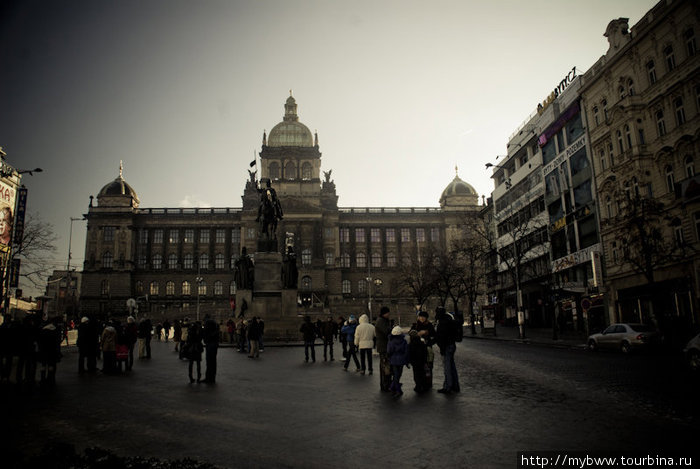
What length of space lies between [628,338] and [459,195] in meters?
81.2

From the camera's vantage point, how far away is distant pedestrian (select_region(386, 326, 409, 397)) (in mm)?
11781

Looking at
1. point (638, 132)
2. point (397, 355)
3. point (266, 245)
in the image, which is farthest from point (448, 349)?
point (638, 132)

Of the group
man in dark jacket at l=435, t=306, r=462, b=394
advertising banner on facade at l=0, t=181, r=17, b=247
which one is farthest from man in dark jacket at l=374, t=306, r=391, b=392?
advertising banner on facade at l=0, t=181, r=17, b=247

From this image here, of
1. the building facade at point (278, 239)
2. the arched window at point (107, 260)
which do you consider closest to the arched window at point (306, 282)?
the building facade at point (278, 239)

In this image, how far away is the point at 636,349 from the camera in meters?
22.7

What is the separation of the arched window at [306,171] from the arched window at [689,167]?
249ft

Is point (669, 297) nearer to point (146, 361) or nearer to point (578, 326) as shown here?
point (578, 326)

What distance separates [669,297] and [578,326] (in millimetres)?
12277

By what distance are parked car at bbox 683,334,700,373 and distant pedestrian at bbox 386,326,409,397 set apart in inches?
351

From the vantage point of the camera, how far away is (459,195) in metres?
103

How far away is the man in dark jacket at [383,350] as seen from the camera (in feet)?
41.9

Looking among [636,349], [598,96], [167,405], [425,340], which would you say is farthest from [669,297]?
[167,405]

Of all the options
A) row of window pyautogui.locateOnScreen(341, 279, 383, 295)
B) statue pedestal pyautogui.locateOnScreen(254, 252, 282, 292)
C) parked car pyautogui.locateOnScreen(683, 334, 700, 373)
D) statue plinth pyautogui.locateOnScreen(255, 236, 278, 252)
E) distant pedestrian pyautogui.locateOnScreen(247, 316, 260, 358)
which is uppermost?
row of window pyautogui.locateOnScreen(341, 279, 383, 295)

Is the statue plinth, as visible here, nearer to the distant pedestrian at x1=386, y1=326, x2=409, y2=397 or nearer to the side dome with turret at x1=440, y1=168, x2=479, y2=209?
→ the distant pedestrian at x1=386, y1=326, x2=409, y2=397
